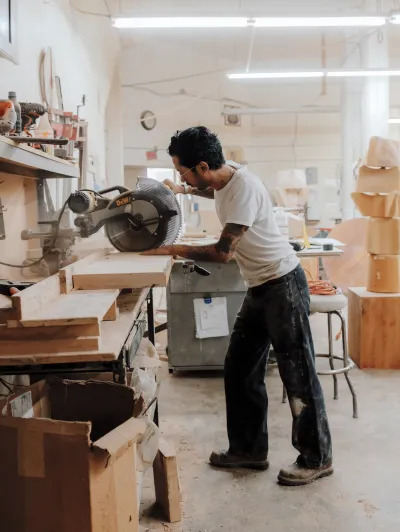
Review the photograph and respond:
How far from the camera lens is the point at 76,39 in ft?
13.7

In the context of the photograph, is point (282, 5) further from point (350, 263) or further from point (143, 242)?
point (143, 242)

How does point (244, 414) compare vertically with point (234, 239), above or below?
below

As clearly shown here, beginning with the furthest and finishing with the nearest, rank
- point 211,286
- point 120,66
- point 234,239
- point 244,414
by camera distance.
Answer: point 120,66 < point 211,286 < point 244,414 < point 234,239

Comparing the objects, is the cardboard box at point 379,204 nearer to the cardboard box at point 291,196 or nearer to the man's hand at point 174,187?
the man's hand at point 174,187

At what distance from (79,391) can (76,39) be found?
344 cm

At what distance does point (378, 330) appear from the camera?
3.52 metres

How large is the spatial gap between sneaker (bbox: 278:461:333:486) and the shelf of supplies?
1.55m

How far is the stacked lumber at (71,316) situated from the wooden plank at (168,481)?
569 mm

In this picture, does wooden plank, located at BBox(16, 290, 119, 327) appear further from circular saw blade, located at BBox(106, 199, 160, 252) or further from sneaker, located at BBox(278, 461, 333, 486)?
sneaker, located at BBox(278, 461, 333, 486)

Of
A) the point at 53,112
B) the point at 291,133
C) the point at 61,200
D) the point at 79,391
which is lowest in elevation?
the point at 79,391

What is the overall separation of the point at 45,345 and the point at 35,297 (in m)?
0.12

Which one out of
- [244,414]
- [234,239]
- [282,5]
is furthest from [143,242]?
[282,5]

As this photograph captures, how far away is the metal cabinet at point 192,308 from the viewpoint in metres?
3.32

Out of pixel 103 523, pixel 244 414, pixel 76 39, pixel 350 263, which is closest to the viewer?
pixel 103 523
